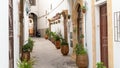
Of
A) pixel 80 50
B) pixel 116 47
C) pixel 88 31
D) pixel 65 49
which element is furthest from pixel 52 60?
pixel 116 47

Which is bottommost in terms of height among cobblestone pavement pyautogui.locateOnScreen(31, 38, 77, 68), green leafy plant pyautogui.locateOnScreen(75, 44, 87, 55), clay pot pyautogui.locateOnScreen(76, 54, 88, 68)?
cobblestone pavement pyautogui.locateOnScreen(31, 38, 77, 68)

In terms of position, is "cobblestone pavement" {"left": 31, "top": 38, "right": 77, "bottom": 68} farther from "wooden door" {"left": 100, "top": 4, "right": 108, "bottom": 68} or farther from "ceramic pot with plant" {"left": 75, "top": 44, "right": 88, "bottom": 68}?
"wooden door" {"left": 100, "top": 4, "right": 108, "bottom": 68}

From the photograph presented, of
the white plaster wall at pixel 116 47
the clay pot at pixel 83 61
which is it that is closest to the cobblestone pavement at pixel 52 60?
the clay pot at pixel 83 61

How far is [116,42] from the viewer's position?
20.7 feet

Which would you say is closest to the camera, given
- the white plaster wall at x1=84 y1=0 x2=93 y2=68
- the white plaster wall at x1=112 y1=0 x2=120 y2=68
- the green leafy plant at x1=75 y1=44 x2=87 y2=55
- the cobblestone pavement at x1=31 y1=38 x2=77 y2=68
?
the white plaster wall at x1=112 y1=0 x2=120 y2=68

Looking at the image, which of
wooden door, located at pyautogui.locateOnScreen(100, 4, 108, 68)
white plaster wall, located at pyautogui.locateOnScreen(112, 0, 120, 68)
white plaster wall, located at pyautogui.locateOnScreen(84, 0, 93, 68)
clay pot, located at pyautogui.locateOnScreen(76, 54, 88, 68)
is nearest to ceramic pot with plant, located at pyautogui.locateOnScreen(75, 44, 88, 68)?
clay pot, located at pyautogui.locateOnScreen(76, 54, 88, 68)

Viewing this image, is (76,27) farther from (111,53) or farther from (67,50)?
(111,53)

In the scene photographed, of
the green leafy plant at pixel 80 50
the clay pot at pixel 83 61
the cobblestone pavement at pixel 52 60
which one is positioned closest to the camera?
the clay pot at pixel 83 61

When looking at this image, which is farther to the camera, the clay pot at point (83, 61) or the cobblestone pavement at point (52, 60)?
the cobblestone pavement at point (52, 60)

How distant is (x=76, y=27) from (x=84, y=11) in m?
3.11

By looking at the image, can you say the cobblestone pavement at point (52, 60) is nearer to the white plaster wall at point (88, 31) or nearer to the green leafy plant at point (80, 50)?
the green leafy plant at point (80, 50)

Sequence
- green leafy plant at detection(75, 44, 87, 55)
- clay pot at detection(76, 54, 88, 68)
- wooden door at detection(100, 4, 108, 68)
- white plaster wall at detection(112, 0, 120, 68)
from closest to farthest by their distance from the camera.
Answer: white plaster wall at detection(112, 0, 120, 68) → wooden door at detection(100, 4, 108, 68) → clay pot at detection(76, 54, 88, 68) → green leafy plant at detection(75, 44, 87, 55)

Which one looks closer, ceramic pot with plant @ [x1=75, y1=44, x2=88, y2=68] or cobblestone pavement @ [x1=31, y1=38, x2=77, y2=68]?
ceramic pot with plant @ [x1=75, y1=44, x2=88, y2=68]

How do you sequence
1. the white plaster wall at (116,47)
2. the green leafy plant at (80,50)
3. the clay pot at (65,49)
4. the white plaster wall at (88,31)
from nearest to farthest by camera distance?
1. the white plaster wall at (116,47)
2. the white plaster wall at (88,31)
3. the green leafy plant at (80,50)
4. the clay pot at (65,49)
